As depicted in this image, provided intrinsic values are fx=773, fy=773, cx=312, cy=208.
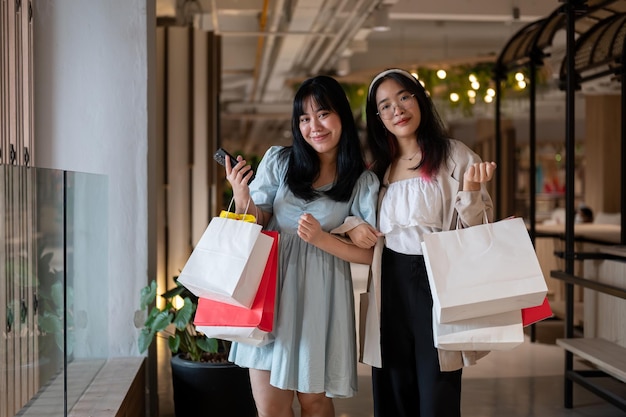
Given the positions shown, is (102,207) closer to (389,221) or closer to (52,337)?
(52,337)

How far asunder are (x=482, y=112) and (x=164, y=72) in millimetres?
8933

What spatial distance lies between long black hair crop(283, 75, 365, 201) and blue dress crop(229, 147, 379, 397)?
1.6 inches

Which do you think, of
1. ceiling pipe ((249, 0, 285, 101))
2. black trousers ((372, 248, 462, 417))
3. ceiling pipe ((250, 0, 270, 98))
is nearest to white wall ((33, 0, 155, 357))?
black trousers ((372, 248, 462, 417))

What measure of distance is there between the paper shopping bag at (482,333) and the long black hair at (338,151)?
0.57m

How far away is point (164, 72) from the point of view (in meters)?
7.50

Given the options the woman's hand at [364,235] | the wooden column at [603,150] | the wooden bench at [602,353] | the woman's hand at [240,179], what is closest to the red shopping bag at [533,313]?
the woman's hand at [364,235]

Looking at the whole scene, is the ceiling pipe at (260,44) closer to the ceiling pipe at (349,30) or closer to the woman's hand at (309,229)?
the ceiling pipe at (349,30)

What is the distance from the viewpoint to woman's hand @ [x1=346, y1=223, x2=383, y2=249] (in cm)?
253

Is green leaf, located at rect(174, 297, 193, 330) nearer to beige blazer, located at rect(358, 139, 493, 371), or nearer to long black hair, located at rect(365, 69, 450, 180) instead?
beige blazer, located at rect(358, 139, 493, 371)

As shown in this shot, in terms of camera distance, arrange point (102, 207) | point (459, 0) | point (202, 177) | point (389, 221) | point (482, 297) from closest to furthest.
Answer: point (482, 297), point (389, 221), point (102, 207), point (202, 177), point (459, 0)

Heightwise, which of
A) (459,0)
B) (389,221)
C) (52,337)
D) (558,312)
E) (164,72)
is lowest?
(558,312)

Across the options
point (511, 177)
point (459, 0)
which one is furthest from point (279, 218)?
point (511, 177)

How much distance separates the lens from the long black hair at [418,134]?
8.47 feet

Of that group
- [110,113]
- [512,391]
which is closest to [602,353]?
[512,391]
